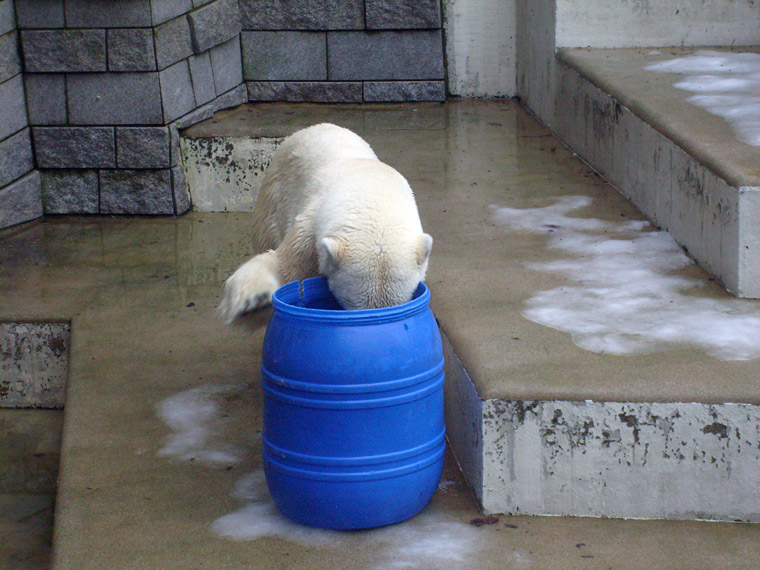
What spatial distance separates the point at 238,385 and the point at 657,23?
3621 millimetres

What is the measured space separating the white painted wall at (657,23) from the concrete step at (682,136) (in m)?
0.10

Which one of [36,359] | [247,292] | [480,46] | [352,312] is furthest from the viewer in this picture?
[480,46]

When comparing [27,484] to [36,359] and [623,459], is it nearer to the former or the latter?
[36,359]

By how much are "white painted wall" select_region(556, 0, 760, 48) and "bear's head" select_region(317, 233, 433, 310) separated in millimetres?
3594

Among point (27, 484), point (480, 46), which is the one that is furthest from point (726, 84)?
point (27, 484)

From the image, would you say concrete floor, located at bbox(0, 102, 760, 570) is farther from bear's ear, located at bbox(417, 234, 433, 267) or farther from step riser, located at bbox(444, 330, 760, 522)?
bear's ear, located at bbox(417, 234, 433, 267)

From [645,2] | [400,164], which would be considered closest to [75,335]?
[400,164]

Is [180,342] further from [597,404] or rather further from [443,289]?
[597,404]

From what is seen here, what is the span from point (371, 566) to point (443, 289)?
1.24 m

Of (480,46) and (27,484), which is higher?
(480,46)

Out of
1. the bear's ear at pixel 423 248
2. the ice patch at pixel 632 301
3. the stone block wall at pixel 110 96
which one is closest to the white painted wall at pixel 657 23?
the ice patch at pixel 632 301

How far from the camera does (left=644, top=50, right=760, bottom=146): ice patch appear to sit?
4.03m

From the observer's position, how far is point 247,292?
9.02 ft

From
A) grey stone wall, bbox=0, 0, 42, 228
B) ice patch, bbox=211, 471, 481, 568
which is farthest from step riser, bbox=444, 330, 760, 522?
grey stone wall, bbox=0, 0, 42, 228
